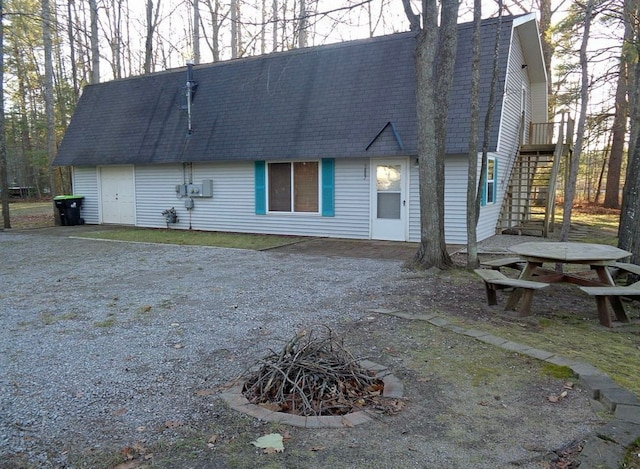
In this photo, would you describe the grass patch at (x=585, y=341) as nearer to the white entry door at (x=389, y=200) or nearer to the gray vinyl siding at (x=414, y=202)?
the gray vinyl siding at (x=414, y=202)

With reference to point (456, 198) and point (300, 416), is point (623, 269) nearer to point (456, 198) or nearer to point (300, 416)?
point (300, 416)

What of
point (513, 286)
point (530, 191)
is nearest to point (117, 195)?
point (530, 191)

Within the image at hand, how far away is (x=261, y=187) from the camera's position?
42.9ft

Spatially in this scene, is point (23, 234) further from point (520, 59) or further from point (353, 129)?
point (520, 59)

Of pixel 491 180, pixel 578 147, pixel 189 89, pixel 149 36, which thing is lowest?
pixel 491 180

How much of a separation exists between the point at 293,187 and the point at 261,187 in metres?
0.93

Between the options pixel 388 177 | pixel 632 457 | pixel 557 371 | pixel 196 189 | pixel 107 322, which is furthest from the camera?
pixel 196 189

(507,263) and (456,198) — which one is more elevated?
(456,198)

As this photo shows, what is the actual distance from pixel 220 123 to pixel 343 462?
12.5 m

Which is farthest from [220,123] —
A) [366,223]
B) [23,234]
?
[23,234]

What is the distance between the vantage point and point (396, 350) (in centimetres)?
414

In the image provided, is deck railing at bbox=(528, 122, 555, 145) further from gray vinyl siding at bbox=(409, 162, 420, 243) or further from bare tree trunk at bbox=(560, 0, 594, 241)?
bare tree trunk at bbox=(560, 0, 594, 241)

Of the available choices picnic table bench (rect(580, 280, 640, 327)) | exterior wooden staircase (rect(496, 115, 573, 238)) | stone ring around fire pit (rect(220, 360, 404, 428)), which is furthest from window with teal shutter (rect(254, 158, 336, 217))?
stone ring around fire pit (rect(220, 360, 404, 428))

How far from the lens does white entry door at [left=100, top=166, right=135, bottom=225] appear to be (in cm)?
1558
